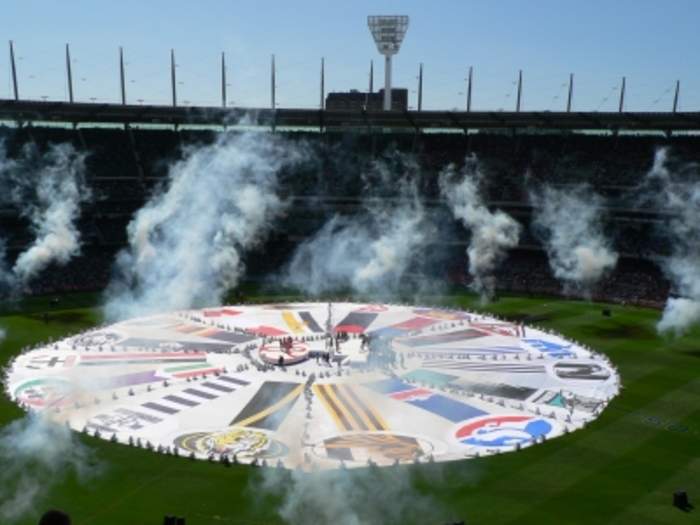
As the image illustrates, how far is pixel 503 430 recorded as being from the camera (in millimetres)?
38062

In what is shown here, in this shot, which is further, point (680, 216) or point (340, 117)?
point (340, 117)

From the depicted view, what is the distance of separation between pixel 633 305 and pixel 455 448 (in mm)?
41402

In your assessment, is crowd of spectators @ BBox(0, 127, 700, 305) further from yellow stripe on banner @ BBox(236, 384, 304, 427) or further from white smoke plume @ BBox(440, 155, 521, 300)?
yellow stripe on banner @ BBox(236, 384, 304, 427)

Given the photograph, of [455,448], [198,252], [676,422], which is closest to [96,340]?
[198,252]

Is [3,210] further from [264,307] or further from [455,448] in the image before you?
[455,448]

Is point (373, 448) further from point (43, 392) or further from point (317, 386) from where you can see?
point (43, 392)

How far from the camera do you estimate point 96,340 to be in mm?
54688

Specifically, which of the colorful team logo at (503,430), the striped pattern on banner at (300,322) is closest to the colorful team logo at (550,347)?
the colorful team logo at (503,430)

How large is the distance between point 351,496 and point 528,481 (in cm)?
869

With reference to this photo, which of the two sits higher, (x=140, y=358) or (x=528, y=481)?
(x=528, y=481)

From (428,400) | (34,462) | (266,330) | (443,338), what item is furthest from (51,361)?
(443,338)

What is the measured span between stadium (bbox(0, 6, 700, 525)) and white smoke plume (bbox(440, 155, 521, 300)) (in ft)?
1.37

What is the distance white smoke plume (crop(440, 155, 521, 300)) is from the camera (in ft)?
263

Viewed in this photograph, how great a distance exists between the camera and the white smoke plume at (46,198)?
242 ft
